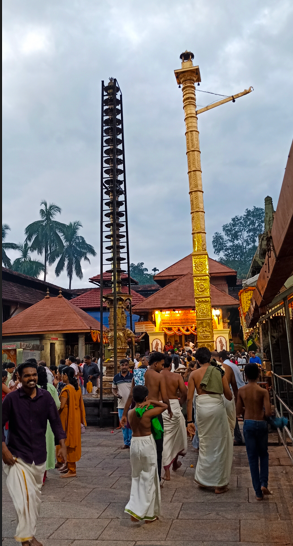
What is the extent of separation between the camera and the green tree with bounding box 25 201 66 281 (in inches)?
1939

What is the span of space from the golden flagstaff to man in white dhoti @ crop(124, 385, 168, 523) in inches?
515

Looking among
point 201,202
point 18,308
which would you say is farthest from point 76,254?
point 201,202

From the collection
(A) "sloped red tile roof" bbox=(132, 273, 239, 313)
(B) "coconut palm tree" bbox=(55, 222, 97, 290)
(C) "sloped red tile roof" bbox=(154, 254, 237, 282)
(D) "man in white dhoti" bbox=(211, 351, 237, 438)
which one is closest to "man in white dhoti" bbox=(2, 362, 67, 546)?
(D) "man in white dhoti" bbox=(211, 351, 237, 438)

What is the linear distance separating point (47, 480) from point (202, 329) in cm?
1206

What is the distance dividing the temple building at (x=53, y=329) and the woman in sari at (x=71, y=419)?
14604 mm

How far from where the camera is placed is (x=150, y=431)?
14.7ft

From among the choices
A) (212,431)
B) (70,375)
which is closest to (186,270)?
(70,375)

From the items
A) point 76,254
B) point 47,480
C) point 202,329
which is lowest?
point 47,480

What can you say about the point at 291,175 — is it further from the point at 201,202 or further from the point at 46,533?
the point at 201,202

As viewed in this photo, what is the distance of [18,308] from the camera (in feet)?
88.0

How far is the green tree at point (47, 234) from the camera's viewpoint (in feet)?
162

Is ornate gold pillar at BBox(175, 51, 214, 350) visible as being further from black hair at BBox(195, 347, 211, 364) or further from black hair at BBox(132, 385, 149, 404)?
black hair at BBox(132, 385, 149, 404)

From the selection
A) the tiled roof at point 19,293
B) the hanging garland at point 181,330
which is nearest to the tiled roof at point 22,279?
the tiled roof at point 19,293

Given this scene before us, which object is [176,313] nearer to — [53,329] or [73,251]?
[53,329]
